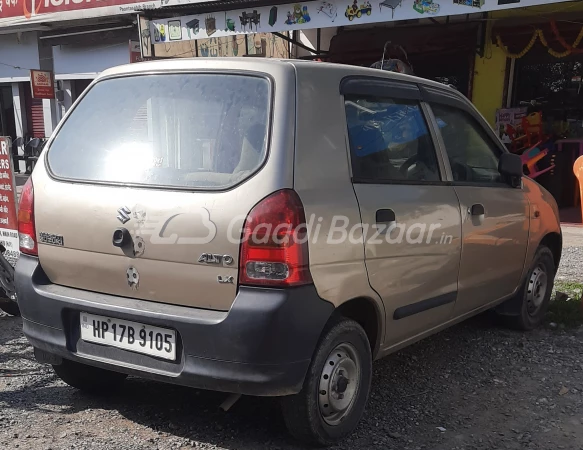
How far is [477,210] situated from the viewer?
145 inches

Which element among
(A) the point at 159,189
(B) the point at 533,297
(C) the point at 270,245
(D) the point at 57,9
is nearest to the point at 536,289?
(B) the point at 533,297

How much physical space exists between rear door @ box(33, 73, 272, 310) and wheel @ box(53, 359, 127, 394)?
65cm

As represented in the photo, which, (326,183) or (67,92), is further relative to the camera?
(67,92)

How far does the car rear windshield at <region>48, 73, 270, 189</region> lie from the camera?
8.64ft

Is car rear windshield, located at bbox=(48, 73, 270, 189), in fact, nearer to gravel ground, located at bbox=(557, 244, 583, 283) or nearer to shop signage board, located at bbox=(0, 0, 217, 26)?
gravel ground, located at bbox=(557, 244, 583, 283)

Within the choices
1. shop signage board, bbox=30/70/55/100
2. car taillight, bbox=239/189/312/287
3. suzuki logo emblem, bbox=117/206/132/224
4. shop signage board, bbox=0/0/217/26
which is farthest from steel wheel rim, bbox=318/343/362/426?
shop signage board, bbox=30/70/55/100

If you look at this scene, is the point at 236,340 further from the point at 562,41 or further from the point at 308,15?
the point at 562,41

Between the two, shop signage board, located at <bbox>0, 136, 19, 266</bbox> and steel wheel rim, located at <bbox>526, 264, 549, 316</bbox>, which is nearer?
→ steel wheel rim, located at <bbox>526, 264, 549, 316</bbox>

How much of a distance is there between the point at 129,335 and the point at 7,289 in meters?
2.37

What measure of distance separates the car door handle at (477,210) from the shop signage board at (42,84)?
528 inches

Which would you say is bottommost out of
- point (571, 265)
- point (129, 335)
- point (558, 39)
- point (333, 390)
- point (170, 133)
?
point (571, 265)

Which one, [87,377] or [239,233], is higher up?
[239,233]

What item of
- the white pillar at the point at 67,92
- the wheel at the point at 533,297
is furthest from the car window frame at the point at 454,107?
the white pillar at the point at 67,92

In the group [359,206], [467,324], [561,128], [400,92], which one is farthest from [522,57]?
[359,206]
